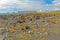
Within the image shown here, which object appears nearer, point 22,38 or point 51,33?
point 22,38

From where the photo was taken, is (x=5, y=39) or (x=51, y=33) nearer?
(x=5, y=39)

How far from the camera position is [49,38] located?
2488 cm

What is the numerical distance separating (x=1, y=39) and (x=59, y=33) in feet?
27.2

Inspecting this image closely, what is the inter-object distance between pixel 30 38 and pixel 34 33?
98.1 inches

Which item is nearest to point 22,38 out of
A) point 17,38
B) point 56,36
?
point 17,38

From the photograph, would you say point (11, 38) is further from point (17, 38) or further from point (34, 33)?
point (34, 33)

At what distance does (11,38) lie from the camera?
25.0 metres

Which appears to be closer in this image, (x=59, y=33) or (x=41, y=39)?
(x=41, y=39)

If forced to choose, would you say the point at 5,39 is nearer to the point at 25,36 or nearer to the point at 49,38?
the point at 25,36

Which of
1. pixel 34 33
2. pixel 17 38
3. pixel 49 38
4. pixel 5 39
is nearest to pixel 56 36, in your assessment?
pixel 49 38

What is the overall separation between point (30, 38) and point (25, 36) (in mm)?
1085

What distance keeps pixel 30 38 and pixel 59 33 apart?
4732 mm

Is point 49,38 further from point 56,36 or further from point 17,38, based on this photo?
point 17,38

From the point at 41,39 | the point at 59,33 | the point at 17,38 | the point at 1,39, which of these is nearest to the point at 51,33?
the point at 59,33
